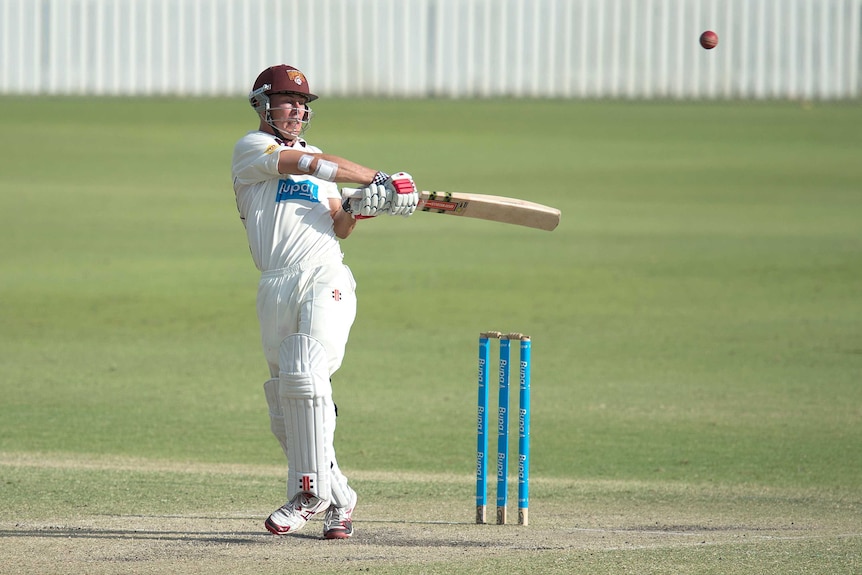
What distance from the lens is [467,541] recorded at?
501 cm

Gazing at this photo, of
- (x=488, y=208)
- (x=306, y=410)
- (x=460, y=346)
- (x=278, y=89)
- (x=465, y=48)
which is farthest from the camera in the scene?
(x=465, y=48)

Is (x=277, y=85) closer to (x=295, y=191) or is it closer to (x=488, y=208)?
(x=295, y=191)

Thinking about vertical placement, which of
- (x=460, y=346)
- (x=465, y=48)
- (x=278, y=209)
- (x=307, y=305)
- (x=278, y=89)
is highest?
(x=465, y=48)

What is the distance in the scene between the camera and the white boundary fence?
97.0 feet

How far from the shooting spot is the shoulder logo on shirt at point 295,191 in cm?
504

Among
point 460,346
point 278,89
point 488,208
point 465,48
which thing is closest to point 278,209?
point 278,89

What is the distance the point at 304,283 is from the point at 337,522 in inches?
33.7

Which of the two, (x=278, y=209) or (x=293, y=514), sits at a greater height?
(x=278, y=209)

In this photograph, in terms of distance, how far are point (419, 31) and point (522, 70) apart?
7.57 feet

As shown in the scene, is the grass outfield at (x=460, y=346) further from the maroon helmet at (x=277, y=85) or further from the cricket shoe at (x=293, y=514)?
Result: the maroon helmet at (x=277, y=85)

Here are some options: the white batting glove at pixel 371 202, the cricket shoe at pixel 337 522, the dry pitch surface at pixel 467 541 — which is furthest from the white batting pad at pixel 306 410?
the white batting glove at pixel 371 202

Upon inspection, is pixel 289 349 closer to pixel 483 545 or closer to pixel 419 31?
pixel 483 545

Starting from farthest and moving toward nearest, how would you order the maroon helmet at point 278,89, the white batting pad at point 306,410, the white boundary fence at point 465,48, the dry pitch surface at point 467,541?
the white boundary fence at point 465,48
the maroon helmet at point 278,89
the white batting pad at point 306,410
the dry pitch surface at point 467,541

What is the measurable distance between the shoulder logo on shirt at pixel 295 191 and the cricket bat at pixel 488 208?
408 mm
